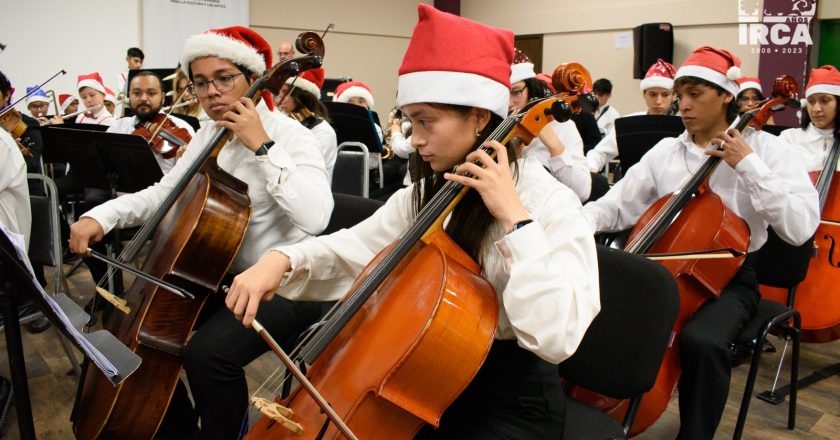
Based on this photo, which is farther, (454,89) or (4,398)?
(4,398)

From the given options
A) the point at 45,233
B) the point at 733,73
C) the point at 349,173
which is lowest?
the point at 45,233

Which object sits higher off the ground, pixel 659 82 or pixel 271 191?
pixel 659 82

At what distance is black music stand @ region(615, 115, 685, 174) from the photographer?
123 inches

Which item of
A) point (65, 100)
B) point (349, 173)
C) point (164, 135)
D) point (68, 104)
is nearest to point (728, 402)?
point (349, 173)

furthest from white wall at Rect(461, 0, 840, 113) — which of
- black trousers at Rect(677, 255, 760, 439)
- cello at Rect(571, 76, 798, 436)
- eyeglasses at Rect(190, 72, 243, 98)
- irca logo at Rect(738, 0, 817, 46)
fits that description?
eyeglasses at Rect(190, 72, 243, 98)

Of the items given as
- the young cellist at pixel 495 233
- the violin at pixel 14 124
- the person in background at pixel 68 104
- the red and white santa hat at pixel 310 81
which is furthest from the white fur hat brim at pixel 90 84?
the young cellist at pixel 495 233

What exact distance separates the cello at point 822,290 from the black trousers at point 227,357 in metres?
1.95

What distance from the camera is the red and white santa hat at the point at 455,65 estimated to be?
1.24 m

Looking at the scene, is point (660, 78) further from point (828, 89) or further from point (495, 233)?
point (495, 233)

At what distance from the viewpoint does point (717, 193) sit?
89.3 inches

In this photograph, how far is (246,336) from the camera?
1757mm

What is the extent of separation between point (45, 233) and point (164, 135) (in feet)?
3.75

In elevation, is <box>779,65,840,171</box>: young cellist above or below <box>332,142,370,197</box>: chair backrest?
above

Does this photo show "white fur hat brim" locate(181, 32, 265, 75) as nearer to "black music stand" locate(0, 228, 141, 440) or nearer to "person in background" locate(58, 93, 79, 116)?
"black music stand" locate(0, 228, 141, 440)
